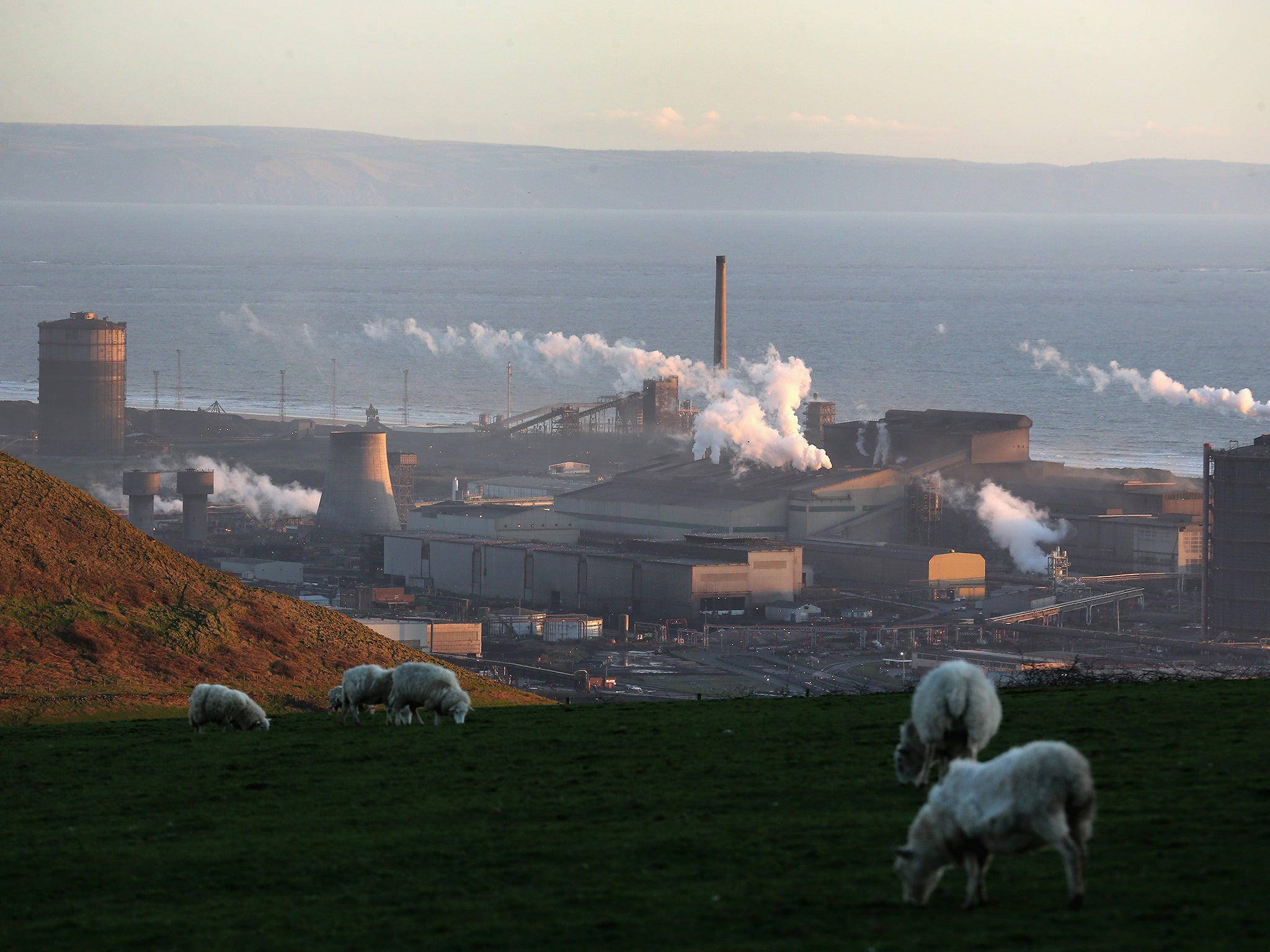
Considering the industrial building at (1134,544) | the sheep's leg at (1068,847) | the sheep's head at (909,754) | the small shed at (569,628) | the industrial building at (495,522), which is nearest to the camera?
the sheep's leg at (1068,847)

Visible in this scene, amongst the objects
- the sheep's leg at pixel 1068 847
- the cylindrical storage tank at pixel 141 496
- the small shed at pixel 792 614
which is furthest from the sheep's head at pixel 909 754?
the cylindrical storage tank at pixel 141 496

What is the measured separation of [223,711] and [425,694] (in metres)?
3.08

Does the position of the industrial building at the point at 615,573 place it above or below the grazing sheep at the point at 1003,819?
below

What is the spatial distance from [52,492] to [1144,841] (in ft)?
94.9

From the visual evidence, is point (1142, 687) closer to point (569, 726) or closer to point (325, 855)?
point (569, 726)

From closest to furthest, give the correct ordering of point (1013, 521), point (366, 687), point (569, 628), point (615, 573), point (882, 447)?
point (366, 687), point (569, 628), point (615, 573), point (1013, 521), point (882, 447)

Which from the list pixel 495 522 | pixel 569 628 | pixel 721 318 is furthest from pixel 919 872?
pixel 721 318

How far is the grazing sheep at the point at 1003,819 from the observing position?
10.6 meters

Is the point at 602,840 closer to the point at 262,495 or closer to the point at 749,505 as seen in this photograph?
the point at 749,505

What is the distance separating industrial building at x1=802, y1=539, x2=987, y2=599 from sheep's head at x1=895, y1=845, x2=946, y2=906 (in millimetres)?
66927

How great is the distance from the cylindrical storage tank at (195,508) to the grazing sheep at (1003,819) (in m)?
80.5

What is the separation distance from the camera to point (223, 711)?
70.5 feet

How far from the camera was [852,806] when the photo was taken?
14055 millimetres

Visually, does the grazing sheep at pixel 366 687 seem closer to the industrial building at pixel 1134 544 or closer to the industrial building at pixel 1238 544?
the industrial building at pixel 1238 544
